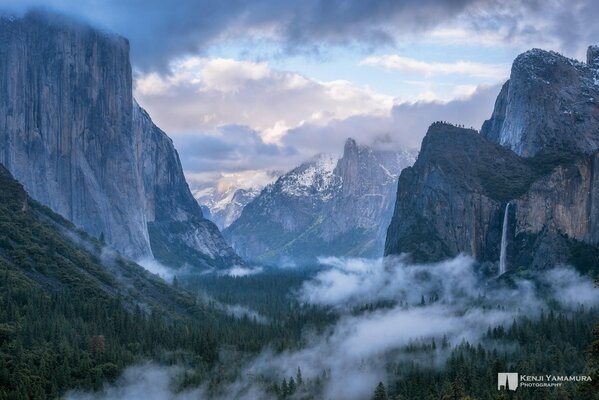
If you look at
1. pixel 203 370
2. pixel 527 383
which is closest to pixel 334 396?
pixel 203 370

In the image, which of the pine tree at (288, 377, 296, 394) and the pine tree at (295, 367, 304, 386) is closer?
the pine tree at (288, 377, 296, 394)

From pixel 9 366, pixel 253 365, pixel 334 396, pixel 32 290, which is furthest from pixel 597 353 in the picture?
pixel 32 290

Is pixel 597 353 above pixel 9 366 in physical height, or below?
above

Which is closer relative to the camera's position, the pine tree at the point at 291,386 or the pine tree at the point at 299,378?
the pine tree at the point at 291,386

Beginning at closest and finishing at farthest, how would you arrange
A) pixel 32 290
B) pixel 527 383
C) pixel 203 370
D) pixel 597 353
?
1. pixel 597 353
2. pixel 527 383
3. pixel 203 370
4. pixel 32 290

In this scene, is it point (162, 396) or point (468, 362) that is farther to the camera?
point (468, 362)

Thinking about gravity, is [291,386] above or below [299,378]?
below

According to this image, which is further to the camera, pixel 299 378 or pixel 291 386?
pixel 299 378

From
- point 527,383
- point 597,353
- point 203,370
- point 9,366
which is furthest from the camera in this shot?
point 203,370

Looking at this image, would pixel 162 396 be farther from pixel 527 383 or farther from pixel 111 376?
pixel 527 383
